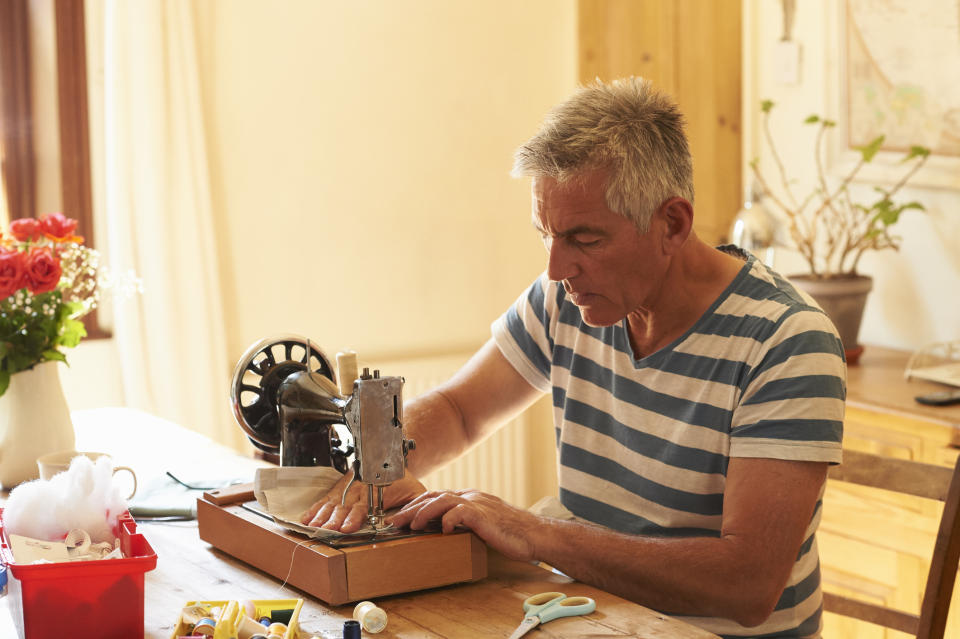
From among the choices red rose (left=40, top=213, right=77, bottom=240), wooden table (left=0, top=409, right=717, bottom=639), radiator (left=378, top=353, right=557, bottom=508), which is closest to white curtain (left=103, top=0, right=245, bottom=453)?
radiator (left=378, top=353, right=557, bottom=508)

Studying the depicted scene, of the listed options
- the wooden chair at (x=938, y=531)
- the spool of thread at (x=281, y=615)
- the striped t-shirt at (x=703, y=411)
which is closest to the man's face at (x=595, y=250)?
the striped t-shirt at (x=703, y=411)

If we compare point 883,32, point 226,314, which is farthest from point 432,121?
point 883,32

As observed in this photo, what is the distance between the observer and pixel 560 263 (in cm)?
159

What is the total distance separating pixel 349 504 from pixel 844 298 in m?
1.83

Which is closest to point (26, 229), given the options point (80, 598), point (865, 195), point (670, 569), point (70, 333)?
point (70, 333)

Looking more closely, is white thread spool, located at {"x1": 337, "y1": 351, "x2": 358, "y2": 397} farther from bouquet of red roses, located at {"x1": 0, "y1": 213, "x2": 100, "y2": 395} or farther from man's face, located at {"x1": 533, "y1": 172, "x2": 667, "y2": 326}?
bouquet of red roses, located at {"x1": 0, "y1": 213, "x2": 100, "y2": 395}

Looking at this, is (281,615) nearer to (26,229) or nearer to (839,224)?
(26,229)

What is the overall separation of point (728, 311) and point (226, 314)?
194 cm

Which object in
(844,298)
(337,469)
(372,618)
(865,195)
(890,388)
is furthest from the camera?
(865,195)

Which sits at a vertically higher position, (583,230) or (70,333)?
(583,230)

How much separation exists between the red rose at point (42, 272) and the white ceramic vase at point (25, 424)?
6.5 inches

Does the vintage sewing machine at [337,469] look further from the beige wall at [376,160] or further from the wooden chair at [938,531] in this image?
the beige wall at [376,160]

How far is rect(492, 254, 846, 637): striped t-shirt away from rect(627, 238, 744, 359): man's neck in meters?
0.02

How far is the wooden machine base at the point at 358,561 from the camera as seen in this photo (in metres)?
1.30
